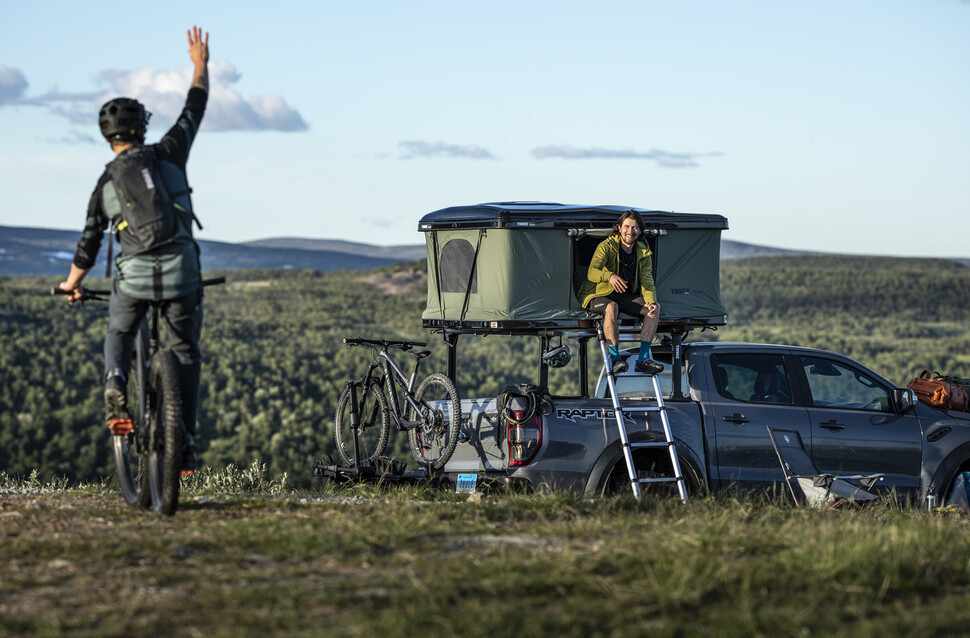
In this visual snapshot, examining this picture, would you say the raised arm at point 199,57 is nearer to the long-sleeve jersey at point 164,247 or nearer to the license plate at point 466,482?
the long-sleeve jersey at point 164,247

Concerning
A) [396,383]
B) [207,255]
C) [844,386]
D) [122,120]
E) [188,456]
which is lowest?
[188,456]

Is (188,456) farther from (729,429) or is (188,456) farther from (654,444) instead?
(729,429)

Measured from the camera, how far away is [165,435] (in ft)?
21.6

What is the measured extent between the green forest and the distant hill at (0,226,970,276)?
3659 cm

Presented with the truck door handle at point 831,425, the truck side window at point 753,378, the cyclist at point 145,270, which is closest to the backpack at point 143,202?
the cyclist at point 145,270

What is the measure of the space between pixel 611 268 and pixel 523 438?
1847mm

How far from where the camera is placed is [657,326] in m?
10.2

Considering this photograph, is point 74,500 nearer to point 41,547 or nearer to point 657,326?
point 41,547

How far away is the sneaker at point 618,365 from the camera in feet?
30.9

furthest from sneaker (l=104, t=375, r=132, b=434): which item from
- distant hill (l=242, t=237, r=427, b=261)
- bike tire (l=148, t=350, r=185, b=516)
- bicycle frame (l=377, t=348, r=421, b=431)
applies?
distant hill (l=242, t=237, r=427, b=261)

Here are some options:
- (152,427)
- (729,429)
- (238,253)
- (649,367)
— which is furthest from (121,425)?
(238,253)

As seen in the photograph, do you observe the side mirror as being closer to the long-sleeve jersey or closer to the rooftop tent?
the rooftop tent

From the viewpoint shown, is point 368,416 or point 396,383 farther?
point 368,416

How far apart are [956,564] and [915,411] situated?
445cm
